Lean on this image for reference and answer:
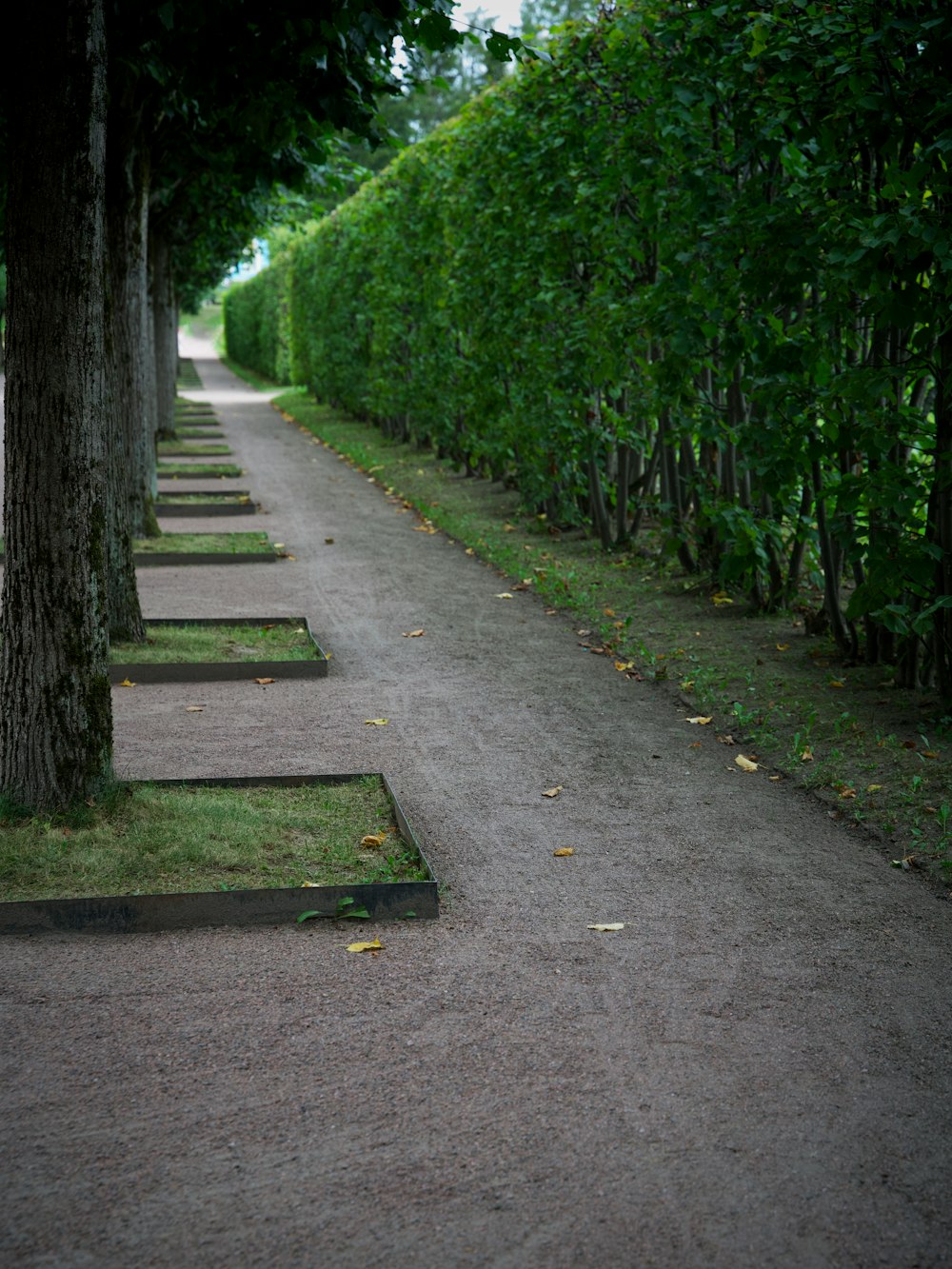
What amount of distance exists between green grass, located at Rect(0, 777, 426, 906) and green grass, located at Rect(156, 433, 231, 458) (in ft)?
49.6

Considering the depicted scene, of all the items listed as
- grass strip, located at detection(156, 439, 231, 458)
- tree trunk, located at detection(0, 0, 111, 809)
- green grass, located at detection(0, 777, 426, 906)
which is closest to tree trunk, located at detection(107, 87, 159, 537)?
tree trunk, located at detection(0, 0, 111, 809)

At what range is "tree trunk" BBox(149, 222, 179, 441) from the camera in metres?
17.8

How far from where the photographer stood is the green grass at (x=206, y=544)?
11.2 metres

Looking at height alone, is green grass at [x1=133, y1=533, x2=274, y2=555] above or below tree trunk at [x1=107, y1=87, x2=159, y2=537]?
below

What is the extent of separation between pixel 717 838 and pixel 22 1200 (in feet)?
9.60

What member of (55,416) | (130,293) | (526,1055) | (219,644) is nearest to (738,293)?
(219,644)

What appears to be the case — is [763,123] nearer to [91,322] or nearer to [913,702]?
[913,702]

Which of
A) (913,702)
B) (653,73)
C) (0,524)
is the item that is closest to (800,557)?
(913,702)

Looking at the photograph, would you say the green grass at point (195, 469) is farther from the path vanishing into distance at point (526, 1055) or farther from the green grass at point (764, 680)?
the path vanishing into distance at point (526, 1055)

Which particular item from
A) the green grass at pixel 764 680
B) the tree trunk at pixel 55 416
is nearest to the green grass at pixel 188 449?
the green grass at pixel 764 680

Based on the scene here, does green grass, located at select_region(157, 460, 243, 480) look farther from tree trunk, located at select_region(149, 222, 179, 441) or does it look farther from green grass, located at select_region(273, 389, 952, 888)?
green grass, located at select_region(273, 389, 952, 888)

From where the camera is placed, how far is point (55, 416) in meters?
4.43

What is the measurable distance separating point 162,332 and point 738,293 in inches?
563

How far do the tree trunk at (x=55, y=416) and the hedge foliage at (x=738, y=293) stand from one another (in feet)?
10.4
